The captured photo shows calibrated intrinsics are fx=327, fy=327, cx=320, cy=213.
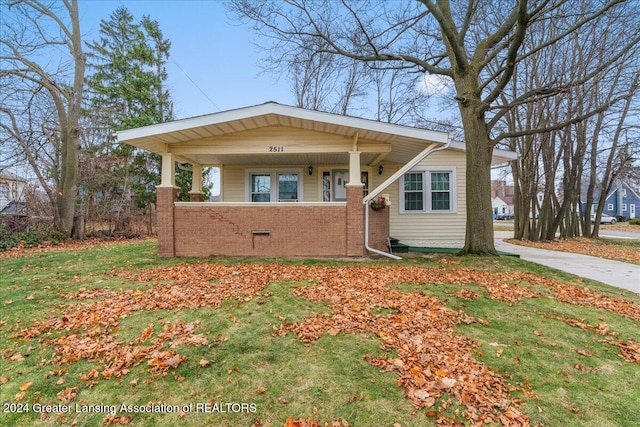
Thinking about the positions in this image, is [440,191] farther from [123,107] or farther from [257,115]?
[123,107]

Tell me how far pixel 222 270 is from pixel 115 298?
6.77 feet

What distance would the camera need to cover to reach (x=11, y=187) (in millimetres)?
12188

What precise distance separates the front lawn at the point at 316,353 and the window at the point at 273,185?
5733 millimetres

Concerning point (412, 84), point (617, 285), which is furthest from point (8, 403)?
point (412, 84)

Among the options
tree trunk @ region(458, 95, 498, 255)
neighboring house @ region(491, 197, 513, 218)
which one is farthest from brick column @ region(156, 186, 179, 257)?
neighboring house @ region(491, 197, 513, 218)

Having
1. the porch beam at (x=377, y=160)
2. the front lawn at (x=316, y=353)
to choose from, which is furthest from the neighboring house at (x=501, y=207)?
the front lawn at (x=316, y=353)

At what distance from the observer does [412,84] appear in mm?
11883

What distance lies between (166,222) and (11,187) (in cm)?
870

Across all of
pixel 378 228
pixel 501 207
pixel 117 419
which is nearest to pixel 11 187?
pixel 378 228

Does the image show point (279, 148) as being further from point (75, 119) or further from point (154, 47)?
point (154, 47)

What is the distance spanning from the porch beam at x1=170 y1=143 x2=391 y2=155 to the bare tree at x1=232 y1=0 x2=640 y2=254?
8.18 ft

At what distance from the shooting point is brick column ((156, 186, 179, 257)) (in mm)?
8133

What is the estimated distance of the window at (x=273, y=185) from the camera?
437 inches

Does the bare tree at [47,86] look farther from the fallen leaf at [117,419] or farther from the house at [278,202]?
the fallen leaf at [117,419]
